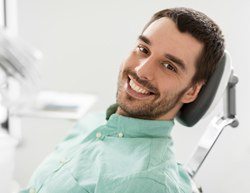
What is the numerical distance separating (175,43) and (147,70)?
0.39ft

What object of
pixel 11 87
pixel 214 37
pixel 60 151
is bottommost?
pixel 11 87

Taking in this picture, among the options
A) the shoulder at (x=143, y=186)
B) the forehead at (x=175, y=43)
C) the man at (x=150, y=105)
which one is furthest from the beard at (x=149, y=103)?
the shoulder at (x=143, y=186)

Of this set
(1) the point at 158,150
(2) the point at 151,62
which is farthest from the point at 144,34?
(1) the point at 158,150

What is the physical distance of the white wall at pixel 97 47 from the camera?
1.67 metres

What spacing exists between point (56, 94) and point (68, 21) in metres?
0.35

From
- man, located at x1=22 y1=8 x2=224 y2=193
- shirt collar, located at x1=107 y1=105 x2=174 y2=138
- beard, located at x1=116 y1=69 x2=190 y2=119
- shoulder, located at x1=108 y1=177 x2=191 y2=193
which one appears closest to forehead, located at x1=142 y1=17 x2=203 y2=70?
man, located at x1=22 y1=8 x2=224 y2=193

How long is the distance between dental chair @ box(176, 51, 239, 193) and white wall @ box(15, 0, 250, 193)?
0.23 meters

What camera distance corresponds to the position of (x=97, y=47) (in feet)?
6.41

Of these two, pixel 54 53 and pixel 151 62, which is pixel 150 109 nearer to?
pixel 151 62

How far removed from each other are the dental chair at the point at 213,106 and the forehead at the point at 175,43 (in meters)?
0.08

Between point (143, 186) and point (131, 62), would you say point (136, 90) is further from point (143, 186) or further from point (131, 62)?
point (143, 186)

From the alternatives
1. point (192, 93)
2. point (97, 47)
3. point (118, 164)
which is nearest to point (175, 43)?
point (192, 93)

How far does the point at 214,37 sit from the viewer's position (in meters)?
1.30

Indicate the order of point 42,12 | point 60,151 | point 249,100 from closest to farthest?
point 60,151 → point 249,100 → point 42,12
